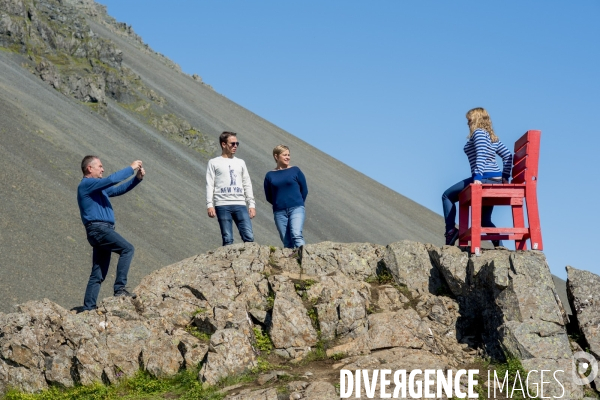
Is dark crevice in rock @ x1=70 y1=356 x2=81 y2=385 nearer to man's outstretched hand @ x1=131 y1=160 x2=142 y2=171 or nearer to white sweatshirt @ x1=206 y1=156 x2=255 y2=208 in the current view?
man's outstretched hand @ x1=131 y1=160 x2=142 y2=171

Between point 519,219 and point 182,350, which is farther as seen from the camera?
point 519,219

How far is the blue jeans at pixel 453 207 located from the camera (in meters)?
12.4

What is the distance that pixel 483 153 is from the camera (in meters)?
12.0

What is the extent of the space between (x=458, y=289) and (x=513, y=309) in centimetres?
142

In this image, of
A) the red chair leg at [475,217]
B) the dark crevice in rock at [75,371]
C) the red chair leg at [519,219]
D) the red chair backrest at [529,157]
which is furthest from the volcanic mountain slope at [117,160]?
the red chair backrest at [529,157]

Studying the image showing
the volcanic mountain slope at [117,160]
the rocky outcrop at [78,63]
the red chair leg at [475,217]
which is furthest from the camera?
the rocky outcrop at [78,63]

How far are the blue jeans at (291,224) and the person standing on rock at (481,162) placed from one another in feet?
8.16

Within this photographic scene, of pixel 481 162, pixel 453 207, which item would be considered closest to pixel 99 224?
pixel 453 207

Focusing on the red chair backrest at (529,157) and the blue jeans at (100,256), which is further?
the blue jeans at (100,256)

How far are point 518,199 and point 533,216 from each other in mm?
346

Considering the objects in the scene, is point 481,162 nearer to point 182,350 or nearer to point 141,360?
point 182,350

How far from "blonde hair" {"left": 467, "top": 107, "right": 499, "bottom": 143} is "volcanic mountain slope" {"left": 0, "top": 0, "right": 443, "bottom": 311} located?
12.4m

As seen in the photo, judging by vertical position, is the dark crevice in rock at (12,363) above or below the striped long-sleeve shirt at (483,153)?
below

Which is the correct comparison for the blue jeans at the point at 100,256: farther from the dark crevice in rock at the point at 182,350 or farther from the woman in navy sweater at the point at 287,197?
the woman in navy sweater at the point at 287,197
